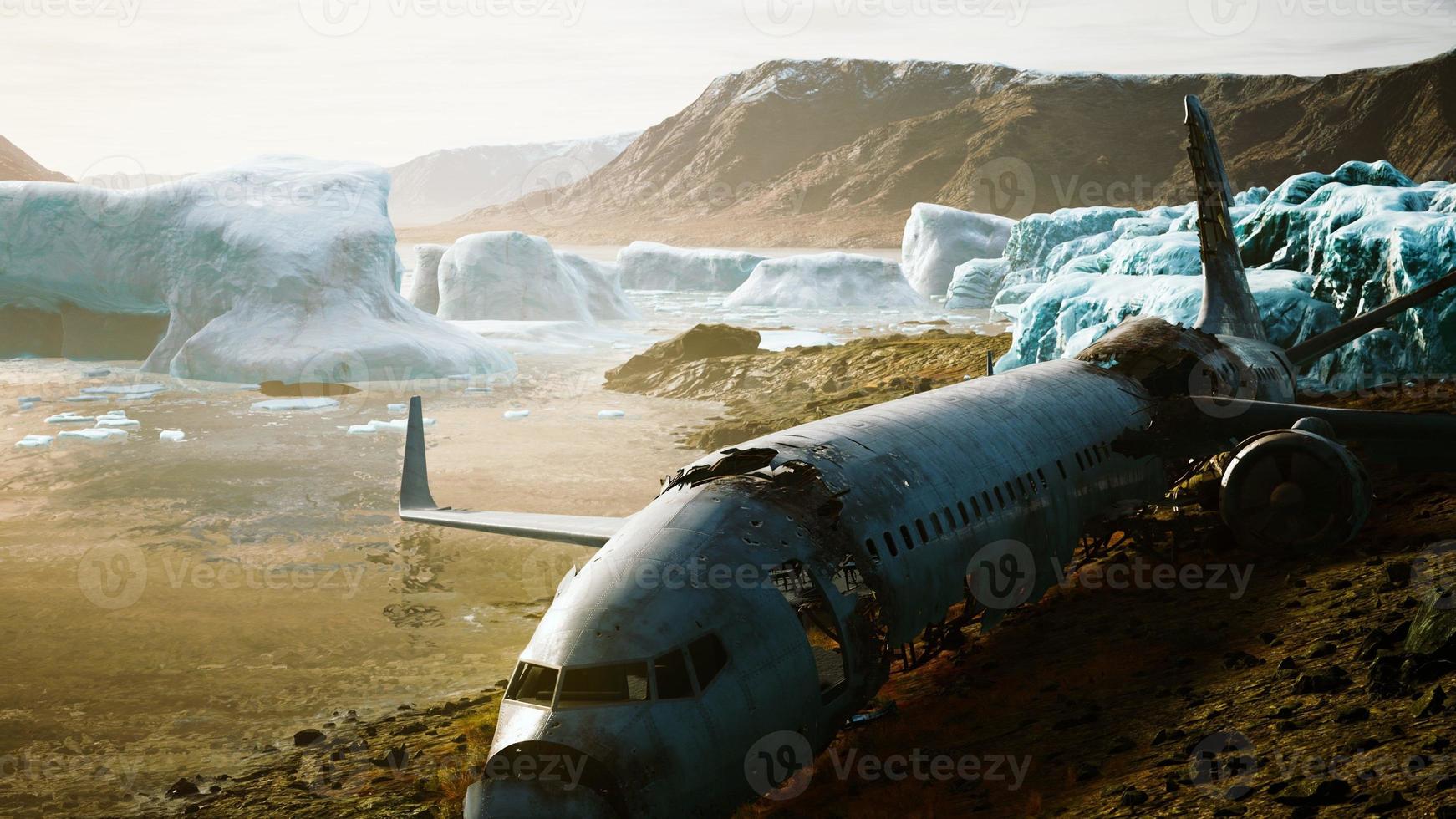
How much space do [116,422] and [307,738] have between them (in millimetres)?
50945

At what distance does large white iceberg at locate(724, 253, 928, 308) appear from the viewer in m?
122

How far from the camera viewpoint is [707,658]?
44.7 ft

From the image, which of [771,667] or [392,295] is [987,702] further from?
[392,295]

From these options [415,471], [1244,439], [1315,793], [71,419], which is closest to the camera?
[1315,793]

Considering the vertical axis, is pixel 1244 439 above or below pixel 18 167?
below

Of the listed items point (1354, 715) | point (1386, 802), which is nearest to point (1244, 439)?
point (1354, 715)

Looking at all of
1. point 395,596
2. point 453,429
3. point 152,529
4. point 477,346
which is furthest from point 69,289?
point 395,596

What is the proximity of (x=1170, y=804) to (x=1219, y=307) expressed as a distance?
2551 centimetres

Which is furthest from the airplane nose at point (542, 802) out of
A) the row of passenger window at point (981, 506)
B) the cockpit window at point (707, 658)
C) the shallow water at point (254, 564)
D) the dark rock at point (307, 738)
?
the dark rock at point (307, 738)

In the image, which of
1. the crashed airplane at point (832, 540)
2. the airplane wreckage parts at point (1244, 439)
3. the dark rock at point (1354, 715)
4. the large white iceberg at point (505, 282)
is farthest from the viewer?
the large white iceberg at point (505, 282)

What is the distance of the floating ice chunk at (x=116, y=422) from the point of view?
6638 cm

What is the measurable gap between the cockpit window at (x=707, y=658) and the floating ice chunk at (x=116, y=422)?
207 feet

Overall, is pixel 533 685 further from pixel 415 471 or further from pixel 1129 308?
pixel 1129 308

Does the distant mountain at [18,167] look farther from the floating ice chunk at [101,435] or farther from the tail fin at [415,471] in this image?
the tail fin at [415,471]
